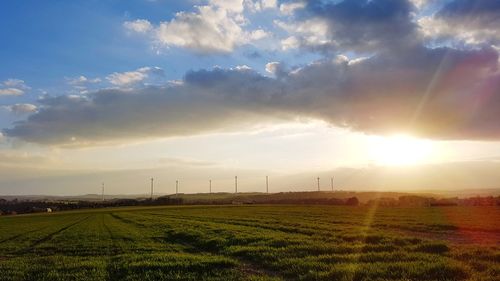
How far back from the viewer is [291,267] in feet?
61.6

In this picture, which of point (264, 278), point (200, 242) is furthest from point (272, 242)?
point (264, 278)

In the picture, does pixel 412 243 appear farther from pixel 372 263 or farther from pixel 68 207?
pixel 68 207

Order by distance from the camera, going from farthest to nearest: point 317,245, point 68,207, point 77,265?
1. point 68,207
2. point 317,245
3. point 77,265

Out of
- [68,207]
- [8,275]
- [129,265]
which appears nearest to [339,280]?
[129,265]

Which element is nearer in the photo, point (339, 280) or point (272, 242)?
point (339, 280)

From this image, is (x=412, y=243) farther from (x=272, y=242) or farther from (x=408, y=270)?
(x=408, y=270)

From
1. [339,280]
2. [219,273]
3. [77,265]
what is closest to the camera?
[339,280]

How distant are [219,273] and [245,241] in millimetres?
12175

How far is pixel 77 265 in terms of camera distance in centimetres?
2206

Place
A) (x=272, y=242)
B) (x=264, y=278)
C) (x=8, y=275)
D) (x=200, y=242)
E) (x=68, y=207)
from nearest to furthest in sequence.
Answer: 1. (x=264, y=278)
2. (x=8, y=275)
3. (x=272, y=242)
4. (x=200, y=242)
5. (x=68, y=207)

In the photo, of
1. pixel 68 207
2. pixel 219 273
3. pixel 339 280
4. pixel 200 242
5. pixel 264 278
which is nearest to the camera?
pixel 339 280

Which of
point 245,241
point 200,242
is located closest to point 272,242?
point 245,241

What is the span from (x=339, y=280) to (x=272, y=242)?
43.5 feet

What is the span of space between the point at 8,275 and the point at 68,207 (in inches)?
7078
